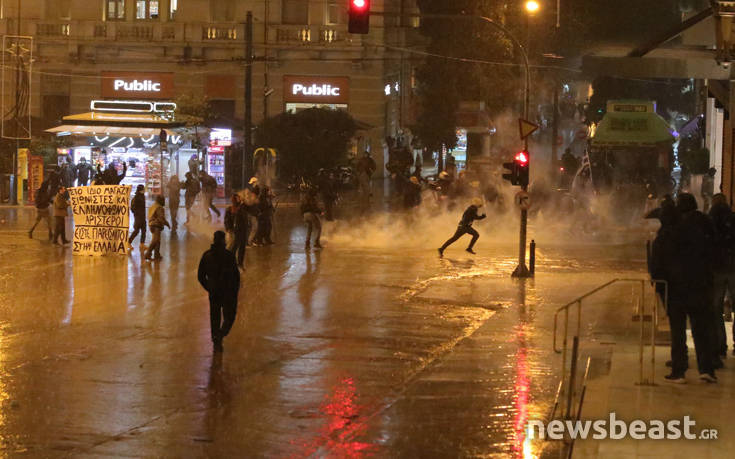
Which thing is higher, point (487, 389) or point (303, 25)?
point (303, 25)

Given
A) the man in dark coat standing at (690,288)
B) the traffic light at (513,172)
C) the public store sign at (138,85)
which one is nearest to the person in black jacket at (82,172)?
the public store sign at (138,85)

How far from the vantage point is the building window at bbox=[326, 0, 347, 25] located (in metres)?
52.9

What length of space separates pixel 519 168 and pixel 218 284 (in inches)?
380

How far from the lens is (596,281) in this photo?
2006 cm

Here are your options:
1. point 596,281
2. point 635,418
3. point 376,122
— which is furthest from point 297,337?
point 376,122

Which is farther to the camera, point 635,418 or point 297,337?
point 297,337

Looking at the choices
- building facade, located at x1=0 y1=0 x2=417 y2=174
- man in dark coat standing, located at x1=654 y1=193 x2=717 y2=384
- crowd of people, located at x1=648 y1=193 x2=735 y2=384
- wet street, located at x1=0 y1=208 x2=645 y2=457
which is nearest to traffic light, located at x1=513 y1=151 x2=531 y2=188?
wet street, located at x1=0 y1=208 x2=645 y2=457

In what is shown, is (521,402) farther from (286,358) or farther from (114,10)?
(114,10)

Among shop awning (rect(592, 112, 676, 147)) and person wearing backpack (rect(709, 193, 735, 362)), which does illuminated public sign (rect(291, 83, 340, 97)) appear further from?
person wearing backpack (rect(709, 193, 735, 362))

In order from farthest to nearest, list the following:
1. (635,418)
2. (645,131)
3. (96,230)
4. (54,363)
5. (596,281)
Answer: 1. (645,131)
2. (96,230)
3. (596,281)
4. (54,363)
5. (635,418)

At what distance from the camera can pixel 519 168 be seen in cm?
2088

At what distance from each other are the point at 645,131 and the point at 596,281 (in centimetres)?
1932

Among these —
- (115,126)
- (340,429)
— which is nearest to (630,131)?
(115,126)

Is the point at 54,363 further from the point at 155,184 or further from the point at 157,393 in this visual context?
the point at 155,184
